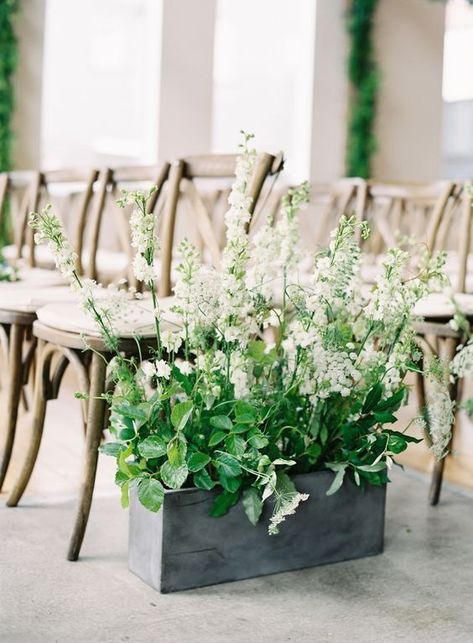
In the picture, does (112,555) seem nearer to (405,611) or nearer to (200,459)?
(200,459)

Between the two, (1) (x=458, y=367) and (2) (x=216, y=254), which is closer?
(1) (x=458, y=367)

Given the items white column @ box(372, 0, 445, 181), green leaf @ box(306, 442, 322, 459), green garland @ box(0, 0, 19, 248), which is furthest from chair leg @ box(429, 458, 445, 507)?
white column @ box(372, 0, 445, 181)

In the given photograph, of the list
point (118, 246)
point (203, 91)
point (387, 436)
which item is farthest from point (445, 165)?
point (387, 436)

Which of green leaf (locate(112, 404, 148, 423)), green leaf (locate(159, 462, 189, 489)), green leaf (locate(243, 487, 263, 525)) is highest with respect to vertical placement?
green leaf (locate(112, 404, 148, 423))

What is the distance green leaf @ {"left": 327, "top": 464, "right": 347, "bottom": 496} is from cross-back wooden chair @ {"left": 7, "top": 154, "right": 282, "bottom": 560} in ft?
1.60

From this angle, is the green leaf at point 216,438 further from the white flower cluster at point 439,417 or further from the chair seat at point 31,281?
the chair seat at point 31,281

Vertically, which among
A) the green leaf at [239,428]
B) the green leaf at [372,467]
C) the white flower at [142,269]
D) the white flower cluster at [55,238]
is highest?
the white flower cluster at [55,238]

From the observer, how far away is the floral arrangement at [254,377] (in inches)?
67.6

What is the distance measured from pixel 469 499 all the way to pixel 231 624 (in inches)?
41.8

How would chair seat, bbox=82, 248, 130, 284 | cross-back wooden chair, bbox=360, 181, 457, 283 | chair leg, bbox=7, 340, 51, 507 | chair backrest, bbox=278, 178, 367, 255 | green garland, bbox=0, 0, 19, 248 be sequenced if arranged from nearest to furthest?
chair leg, bbox=7, 340, 51, 507, cross-back wooden chair, bbox=360, 181, 457, 283, chair backrest, bbox=278, 178, 367, 255, chair seat, bbox=82, 248, 130, 284, green garland, bbox=0, 0, 19, 248

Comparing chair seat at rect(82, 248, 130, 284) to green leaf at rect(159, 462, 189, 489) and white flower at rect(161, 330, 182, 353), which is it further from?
green leaf at rect(159, 462, 189, 489)

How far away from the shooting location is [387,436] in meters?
1.86

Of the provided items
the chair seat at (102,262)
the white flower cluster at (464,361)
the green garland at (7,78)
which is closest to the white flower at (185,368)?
the white flower cluster at (464,361)

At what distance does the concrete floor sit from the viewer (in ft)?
5.16
